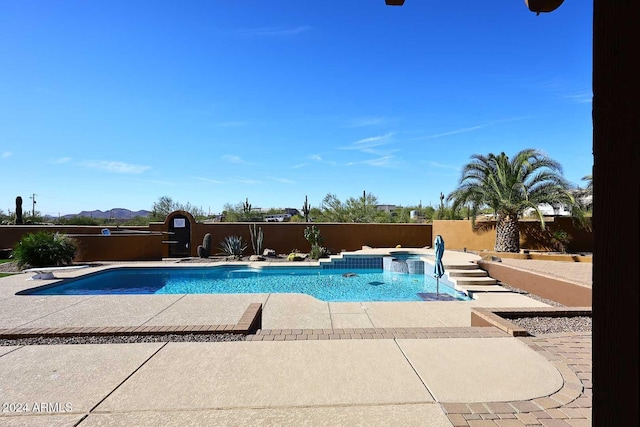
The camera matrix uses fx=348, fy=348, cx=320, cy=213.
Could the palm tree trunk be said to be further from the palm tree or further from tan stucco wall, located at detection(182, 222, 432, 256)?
tan stucco wall, located at detection(182, 222, 432, 256)

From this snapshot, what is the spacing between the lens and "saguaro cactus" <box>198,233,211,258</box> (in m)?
16.7

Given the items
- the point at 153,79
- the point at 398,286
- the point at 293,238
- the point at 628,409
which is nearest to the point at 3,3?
the point at 153,79

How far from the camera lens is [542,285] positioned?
884 cm

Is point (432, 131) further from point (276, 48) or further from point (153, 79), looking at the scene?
point (153, 79)

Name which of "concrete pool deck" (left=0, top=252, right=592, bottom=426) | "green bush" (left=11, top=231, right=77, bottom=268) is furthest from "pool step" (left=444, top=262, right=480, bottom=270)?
"green bush" (left=11, top=231, right=77, bottom=268)

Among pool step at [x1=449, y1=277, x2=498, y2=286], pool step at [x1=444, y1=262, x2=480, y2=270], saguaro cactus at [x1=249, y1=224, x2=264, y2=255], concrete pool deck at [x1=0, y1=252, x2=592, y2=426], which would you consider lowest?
pool step at [x1=449, y1=277, x2=498, y2=286]


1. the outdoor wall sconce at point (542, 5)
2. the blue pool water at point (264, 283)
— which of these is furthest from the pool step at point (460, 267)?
the outdoor wall sconce at point (542, 5)

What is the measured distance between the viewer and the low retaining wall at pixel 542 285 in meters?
7.36

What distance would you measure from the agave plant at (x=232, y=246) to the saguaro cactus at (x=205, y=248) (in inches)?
28.5

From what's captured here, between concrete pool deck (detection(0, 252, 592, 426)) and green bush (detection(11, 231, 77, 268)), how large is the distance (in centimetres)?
1019

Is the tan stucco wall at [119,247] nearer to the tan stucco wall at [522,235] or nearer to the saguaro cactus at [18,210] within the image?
the saguaro cactus at [18,210]

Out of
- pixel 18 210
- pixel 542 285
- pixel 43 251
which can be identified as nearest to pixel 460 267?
pixel 542 285

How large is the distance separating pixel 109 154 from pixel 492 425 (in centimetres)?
3137

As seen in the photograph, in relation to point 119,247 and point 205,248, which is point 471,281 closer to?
point 205,248
